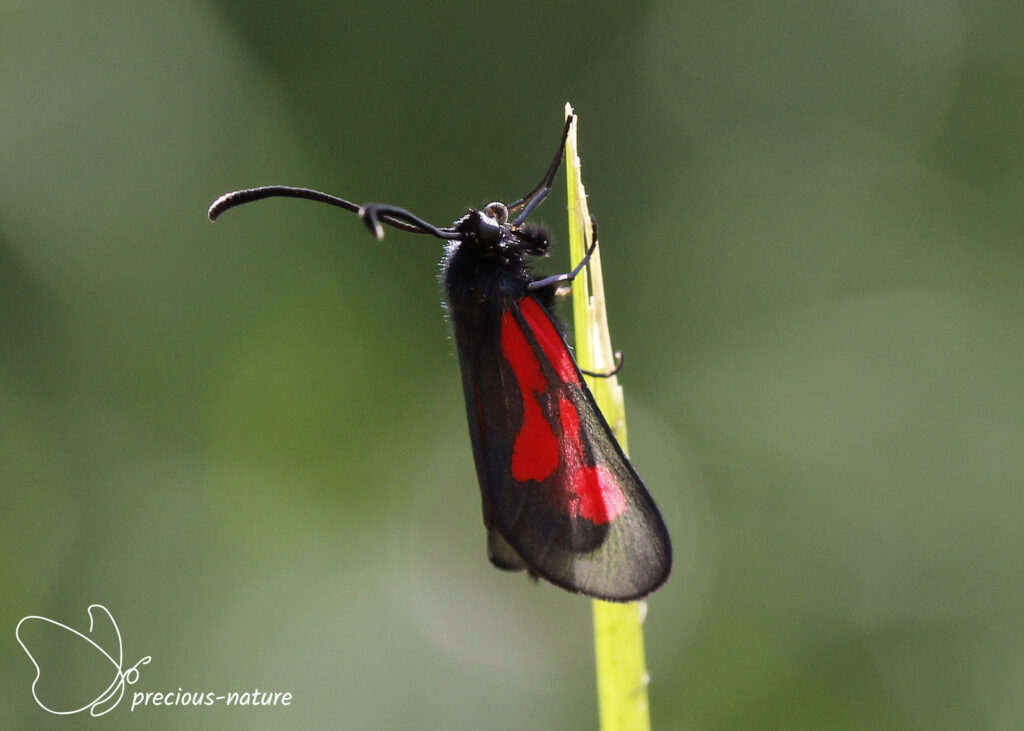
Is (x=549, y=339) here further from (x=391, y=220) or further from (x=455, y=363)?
(x=455, y=363)

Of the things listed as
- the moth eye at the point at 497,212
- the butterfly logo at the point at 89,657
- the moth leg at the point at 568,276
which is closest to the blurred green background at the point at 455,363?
the butterfly logo at the point at 89,657

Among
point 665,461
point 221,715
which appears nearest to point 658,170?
point 665,461

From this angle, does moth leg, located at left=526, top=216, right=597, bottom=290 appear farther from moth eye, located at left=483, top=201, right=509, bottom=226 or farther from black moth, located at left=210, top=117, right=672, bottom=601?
moth eye, located at left=483, top=201, right=509, bottom=226

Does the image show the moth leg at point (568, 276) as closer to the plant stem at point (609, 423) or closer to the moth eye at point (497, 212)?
the plant stem at point (609, 423)

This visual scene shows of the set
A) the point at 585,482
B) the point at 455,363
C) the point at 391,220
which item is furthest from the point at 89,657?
the point at 585,482

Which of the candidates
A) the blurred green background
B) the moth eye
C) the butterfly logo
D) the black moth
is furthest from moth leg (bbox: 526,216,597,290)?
the butterfly logo
